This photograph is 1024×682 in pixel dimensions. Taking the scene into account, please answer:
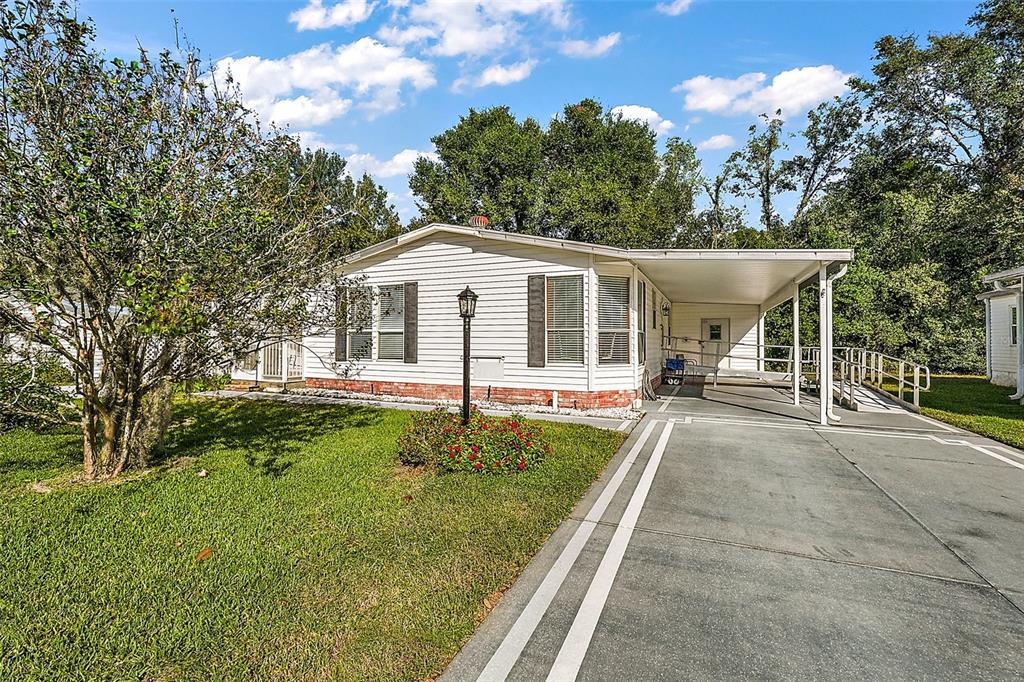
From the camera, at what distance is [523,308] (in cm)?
966

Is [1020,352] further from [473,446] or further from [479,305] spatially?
[473,446]

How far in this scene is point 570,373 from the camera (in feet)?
30.6

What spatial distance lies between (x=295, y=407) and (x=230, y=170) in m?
5.91

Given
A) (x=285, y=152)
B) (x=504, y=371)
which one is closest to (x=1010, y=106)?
(x=504, y=371)

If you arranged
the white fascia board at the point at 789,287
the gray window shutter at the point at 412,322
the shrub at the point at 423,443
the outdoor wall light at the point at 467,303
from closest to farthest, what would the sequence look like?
1. the shrub at the point at 423,443
2. the outdoor wall light at the point at 467,303
3. the white fascia board at the point at 789,287
4. the gray window shutter at the point at 412,322

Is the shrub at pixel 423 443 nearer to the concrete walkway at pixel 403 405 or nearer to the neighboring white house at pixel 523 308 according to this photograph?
the concrete walkway at pixel 403 405

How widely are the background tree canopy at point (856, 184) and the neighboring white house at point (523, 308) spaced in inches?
478

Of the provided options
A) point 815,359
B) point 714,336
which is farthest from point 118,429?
point 815,359

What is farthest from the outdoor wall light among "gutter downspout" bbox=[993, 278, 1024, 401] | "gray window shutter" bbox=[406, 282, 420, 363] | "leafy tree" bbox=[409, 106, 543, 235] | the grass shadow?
"leafy tree" bbox=[409, 106, 543, 235]

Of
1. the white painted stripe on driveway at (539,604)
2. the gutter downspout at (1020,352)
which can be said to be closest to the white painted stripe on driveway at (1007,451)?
the white painted stripe on driveway at (539,604)

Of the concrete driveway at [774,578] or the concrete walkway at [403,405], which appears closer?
the concrete driveway at [774,578]

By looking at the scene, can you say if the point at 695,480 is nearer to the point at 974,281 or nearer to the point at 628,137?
the point at 974,281

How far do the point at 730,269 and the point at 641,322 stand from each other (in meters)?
2.16

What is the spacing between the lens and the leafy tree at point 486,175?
83.5ft
